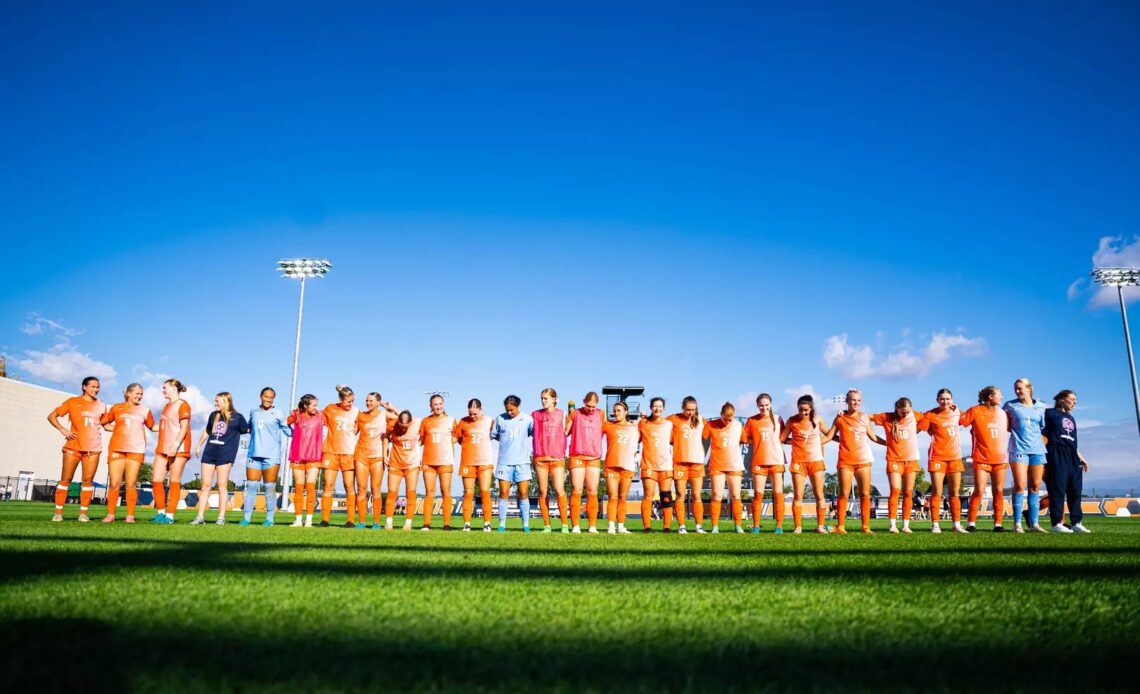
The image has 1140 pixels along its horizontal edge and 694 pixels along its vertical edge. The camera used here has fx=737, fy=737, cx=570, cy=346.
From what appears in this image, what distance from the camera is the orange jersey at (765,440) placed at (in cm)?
1120

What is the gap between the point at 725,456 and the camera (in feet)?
37.1

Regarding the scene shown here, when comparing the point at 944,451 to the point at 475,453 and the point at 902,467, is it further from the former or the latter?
the point at 475,453

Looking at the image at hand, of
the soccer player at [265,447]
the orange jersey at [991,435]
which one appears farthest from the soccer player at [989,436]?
the soccer player at [265,447]

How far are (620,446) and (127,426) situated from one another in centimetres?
751

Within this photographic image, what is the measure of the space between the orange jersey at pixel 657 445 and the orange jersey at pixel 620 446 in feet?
0.67

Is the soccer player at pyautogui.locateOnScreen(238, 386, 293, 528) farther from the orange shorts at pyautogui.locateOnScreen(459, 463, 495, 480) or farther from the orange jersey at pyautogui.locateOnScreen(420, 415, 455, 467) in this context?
the orange shorts at pyautogui.locateOnScreen(459, 463, 495, 480)

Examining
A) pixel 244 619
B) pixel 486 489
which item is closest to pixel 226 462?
pixel 486 489

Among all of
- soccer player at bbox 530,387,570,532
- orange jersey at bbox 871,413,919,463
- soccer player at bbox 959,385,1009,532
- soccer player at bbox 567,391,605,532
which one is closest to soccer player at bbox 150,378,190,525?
soccer player at bbox 530,387,570,532

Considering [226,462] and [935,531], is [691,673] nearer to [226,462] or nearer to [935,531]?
[935,531]

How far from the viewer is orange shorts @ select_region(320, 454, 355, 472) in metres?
11.7

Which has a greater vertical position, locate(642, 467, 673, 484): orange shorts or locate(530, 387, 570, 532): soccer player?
locate(530, 387, 570, 532): soccer player

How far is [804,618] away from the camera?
115 inches

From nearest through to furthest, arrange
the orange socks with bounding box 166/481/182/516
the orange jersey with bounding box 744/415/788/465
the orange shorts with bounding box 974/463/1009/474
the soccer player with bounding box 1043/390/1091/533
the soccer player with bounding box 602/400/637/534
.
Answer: the soccer player with bounding box 1043/390/1091/533
the orange shorts with bounding box 974/463/1009/474
the soccer player with bounding box 602/400/637/534
the orange jersey with bounding box 744/415/788/465
the orange socks with bounding box 166/481/182/516

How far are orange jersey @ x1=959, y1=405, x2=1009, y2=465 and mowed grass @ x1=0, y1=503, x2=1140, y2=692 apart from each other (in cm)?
609
